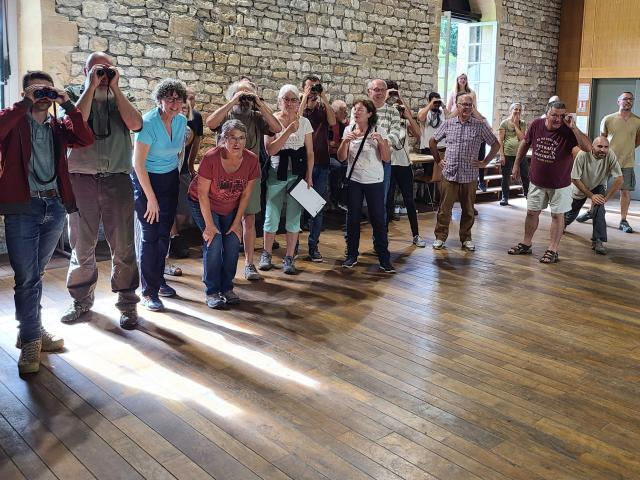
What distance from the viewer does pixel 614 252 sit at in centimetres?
639

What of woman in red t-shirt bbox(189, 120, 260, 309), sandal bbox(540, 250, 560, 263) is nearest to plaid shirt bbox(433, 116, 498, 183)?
sandal bbox(540, 250, 560, 263)

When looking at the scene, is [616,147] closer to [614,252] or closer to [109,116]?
[614,252]

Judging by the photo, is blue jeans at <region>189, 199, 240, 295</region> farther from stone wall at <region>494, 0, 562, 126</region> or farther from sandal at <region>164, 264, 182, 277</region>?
stone wall at <region>494, 0, 562, 126</region>

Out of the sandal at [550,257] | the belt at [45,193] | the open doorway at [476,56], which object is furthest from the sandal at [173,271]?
the open doorway at [476,56]

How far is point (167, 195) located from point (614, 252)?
14.7 feet

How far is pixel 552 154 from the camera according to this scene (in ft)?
18.6

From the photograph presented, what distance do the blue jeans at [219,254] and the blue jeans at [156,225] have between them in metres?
0.22

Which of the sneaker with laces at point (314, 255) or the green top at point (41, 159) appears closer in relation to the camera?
the green top at point (41, 159)

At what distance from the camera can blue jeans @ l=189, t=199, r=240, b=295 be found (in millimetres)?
4207

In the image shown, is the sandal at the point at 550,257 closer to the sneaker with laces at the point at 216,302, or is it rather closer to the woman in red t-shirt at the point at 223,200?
the woman in red t-shirt at the point at 223,200

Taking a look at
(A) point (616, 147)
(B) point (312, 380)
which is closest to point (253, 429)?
(B) point (312, 380)

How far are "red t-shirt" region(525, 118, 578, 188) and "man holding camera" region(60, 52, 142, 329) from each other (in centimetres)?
361

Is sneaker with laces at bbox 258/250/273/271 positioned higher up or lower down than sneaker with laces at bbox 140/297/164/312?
higher up

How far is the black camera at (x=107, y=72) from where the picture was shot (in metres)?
3.45
